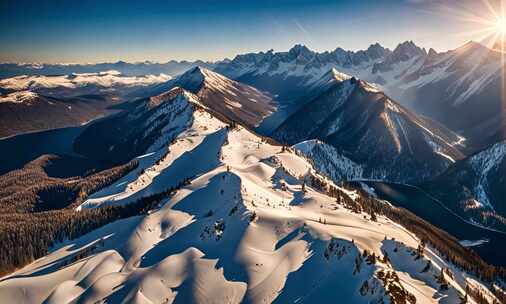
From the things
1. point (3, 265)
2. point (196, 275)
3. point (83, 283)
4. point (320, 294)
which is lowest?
point (3, 265)

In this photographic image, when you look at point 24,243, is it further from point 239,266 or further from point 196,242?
point 239,266

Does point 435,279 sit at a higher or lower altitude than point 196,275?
higher

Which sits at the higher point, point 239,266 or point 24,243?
point 239,266

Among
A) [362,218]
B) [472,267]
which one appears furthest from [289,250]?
[472,267]

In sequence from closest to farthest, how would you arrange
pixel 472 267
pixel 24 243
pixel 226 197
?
pixel 472 267 < pixel 226 197 < pixel 24 243

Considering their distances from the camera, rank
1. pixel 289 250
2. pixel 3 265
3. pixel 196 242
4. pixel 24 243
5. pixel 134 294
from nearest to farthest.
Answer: pixel 134 294
pixel 289 250
pixel 196 242
pixel 3 265
pixel 24 243

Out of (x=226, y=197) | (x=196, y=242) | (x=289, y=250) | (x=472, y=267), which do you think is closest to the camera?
(x=289, y=250)

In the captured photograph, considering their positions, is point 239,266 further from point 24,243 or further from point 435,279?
point 24,243

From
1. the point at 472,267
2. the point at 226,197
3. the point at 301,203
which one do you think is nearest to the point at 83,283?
the point at 226,197

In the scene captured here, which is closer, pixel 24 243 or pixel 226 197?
pixel 226 197
